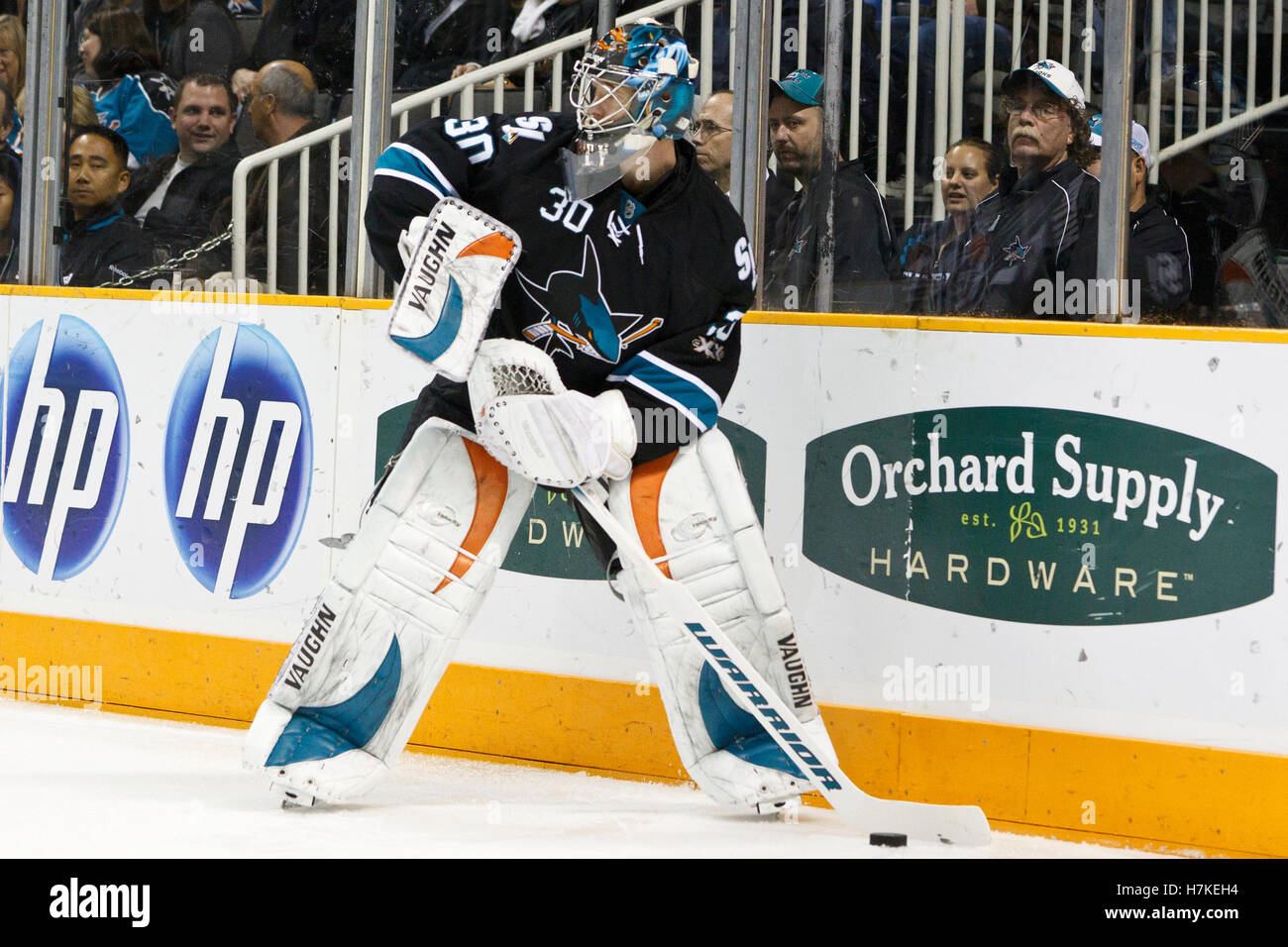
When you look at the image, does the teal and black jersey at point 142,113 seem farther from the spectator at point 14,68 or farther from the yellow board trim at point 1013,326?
the yellow board trim at point 1013,326

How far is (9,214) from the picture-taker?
461 centimetres

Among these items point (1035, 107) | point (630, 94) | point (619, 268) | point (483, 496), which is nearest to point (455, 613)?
point (483, 496)

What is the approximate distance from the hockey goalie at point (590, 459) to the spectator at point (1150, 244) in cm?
76

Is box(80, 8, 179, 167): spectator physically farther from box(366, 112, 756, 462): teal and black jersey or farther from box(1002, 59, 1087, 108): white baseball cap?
box(1002, 59, 1087, 108): white baseball cap

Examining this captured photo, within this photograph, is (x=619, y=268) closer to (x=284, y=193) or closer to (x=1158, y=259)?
(x=1158, y=259)

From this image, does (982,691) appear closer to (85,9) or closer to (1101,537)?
(1101,537)

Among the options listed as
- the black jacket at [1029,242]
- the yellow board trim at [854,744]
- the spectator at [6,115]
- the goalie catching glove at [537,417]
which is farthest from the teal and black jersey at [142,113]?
the black jacket at [1029,242]

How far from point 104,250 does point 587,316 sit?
187 cm

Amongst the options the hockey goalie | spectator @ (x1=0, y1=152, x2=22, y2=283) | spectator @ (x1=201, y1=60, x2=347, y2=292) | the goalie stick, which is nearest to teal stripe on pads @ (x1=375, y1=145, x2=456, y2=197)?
the hockey goalie

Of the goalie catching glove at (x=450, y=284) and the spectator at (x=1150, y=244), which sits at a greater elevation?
the spectator at (x=1150, y=244)

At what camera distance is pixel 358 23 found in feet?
13.3

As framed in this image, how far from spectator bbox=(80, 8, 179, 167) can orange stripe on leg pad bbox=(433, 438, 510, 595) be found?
1.74 meters

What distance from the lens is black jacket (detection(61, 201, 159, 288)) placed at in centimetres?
440

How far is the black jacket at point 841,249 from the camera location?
362cm
